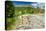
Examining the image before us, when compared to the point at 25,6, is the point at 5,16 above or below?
below

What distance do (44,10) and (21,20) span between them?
0.32 m

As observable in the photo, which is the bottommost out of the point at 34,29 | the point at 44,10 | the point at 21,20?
the point at 34,29

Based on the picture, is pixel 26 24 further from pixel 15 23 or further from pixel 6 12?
pixel 6 12

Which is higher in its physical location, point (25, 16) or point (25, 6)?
point (25, 6)

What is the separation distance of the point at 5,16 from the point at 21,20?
20 cm

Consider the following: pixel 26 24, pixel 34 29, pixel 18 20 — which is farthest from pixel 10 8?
pixel 34 29

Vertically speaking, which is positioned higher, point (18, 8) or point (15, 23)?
point (18, 8)

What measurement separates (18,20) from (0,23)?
0.72 feet

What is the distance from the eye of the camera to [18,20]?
111 centimetres

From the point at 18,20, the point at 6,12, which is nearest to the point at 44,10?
the point at 18,20

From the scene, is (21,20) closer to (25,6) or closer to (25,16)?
(25,16)

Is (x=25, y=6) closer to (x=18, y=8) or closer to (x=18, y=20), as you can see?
(x=18, y=8)

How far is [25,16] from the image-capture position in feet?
3.67

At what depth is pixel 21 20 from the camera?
111cm
